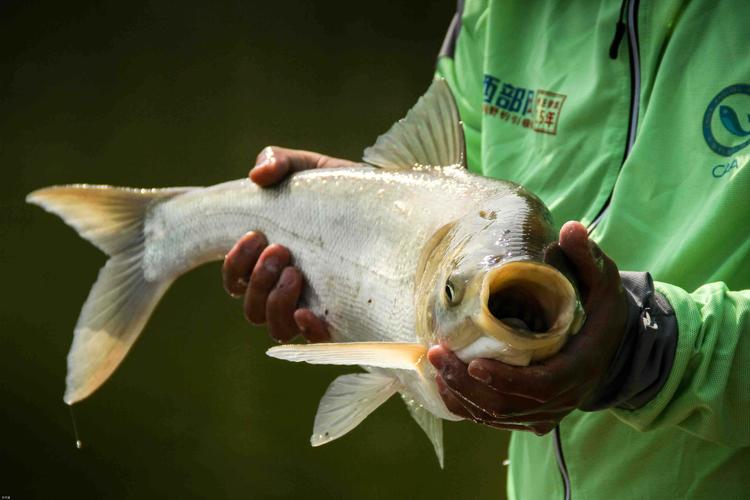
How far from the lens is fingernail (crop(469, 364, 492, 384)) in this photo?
0.89 meters

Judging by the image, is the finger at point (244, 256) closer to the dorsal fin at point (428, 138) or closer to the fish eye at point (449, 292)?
the dorsal fin at point (428, 138)

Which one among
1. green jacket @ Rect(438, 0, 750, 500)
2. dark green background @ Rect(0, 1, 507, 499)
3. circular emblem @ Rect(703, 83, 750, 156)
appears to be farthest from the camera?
dark green background @ Rect(0, 1, 507, 499)

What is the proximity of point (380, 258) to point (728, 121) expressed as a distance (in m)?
0.54

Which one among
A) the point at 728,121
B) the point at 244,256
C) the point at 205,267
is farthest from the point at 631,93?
the point at 205,267

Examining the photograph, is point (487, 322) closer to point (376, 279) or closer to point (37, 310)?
point (376, 279)

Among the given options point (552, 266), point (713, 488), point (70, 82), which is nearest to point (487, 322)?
point (552, 266)

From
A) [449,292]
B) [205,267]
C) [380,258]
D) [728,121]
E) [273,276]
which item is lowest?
[205,267]

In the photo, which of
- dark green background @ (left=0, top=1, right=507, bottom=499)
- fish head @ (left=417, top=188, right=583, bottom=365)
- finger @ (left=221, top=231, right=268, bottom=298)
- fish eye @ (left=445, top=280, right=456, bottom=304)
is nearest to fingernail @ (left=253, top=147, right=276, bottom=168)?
finger @ (left=221, top=231, right=268, bottom=298)

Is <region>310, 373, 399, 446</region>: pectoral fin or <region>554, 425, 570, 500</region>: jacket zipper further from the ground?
<region>310, 373, 399, 446</region>: pectoral fin

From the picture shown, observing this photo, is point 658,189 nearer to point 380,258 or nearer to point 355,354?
point 380,258

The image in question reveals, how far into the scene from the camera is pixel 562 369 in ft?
2.94

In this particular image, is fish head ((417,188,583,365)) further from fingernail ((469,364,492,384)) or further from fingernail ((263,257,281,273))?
fingernail ((263,257,281,273))

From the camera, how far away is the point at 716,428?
1080 mm

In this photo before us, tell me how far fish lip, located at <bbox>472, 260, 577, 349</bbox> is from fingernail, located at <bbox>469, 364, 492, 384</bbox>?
43 mm
